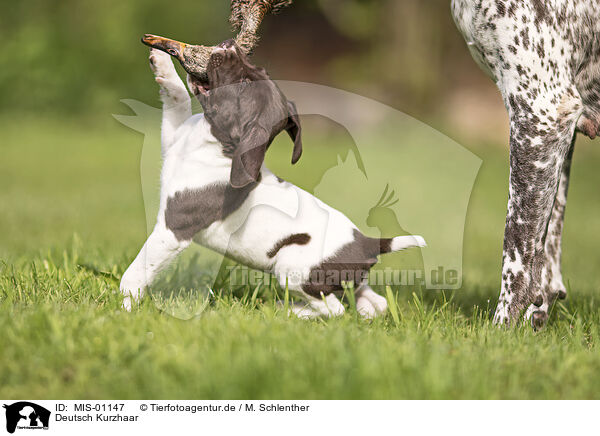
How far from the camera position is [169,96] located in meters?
4.11

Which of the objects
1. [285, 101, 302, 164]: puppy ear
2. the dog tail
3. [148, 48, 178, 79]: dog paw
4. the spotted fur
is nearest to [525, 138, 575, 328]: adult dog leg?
the spotted fur

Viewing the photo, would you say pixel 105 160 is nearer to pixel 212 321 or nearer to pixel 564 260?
pixel 564 260

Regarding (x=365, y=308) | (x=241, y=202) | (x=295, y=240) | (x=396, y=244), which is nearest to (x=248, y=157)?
(x=241, y=202)

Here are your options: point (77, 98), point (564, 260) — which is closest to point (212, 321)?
point (564, 260)

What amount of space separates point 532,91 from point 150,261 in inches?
91.6

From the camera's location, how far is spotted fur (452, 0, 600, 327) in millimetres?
3723

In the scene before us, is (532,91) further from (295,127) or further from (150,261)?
(150,261)

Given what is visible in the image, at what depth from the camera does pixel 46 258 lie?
5.26m

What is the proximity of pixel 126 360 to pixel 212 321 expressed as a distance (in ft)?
1.83

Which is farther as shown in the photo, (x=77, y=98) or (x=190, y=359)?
(x=77, y=98)
